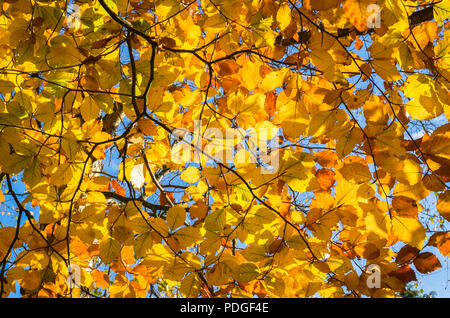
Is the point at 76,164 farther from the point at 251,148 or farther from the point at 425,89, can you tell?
the point at 425,89

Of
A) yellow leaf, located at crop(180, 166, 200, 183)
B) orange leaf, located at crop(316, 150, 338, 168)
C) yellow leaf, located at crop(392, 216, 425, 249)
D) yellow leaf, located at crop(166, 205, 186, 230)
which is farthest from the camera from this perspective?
orange leaf, located at crop(316, 150, 338, 168)

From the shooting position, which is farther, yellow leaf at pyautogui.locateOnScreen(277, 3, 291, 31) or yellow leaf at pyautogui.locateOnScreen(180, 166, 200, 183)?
yellow leaf at pyautogui.locateOnScreen(180, 166, 200, 183)

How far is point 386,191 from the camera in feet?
3.85

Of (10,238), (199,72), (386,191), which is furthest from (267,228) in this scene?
(10,238)

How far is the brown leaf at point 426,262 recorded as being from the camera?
3.42 ft

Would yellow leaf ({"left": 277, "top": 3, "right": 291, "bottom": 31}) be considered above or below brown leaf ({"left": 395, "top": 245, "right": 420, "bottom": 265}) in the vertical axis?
above

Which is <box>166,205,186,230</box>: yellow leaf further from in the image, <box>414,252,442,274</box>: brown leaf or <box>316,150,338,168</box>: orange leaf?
<box>414,252,442,274</box>: brown leaf

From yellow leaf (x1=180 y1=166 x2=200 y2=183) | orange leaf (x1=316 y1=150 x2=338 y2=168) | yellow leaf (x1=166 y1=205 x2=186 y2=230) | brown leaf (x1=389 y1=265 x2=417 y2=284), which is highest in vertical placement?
orange leaf (x1=316 y1=150 x2=338 y2=168)

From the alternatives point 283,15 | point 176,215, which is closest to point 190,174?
point 176,215

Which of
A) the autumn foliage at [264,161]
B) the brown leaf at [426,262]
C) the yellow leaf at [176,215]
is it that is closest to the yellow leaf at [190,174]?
the autumn foliage at [264,161]

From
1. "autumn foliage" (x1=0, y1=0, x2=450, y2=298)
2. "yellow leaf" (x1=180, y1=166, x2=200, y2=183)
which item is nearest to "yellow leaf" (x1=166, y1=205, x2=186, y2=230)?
"autumn foliage" (x1=0, y1=0, x2=450, y2=298)

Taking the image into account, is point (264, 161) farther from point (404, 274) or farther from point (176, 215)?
point (404, 274)

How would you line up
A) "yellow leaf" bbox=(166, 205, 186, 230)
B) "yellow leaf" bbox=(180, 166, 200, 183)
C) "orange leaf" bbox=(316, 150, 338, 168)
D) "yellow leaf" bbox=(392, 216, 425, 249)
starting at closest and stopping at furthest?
"yellow leaf" bbox=(392, 216, 425, 249), "yellow leaf" bbox=(166, 205, 186, 230), "yellow leaf" bbox=(180, 166, 200, 183), "orange leaf" bbox=(316, 150, 338, 168)

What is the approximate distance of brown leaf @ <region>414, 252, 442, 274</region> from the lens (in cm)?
104
